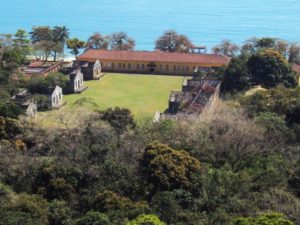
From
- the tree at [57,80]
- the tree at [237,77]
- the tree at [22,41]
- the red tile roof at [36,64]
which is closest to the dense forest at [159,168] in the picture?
the tree at [237,77]

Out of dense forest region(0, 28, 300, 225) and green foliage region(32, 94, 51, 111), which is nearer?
dense forest region(0, 28, 300, 225)

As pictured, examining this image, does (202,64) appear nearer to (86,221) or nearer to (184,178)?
(184,178)

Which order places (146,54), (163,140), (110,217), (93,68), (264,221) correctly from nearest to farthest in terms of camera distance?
(264,221)
(110,217)
(163,140)
(93,68)
(146,54)

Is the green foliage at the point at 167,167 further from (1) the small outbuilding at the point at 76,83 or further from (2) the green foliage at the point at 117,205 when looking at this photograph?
(1) the small outbuilding at the point at 76,83

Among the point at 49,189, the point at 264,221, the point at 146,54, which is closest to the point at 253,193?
the point at 264,221

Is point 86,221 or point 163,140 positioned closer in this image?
point 86,221

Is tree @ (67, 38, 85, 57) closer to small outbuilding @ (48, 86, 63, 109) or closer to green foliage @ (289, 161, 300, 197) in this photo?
small outbuilding @ (48, 86, 63, 109)

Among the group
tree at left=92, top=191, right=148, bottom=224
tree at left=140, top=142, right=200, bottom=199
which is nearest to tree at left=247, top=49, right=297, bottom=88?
tree at left=140, top=142, right=200, bottom=199
